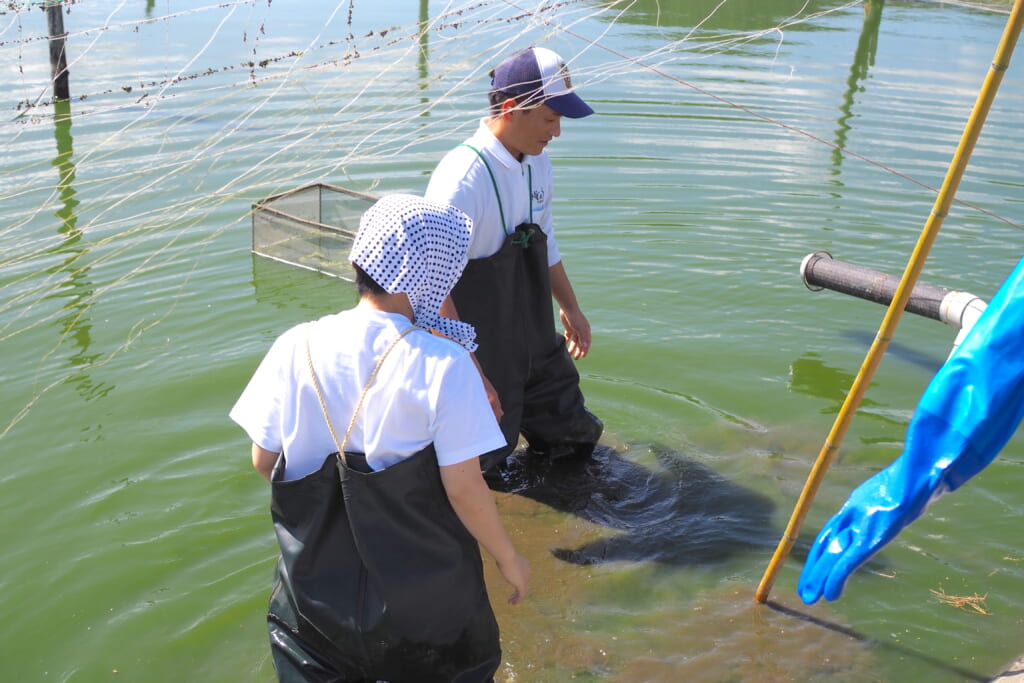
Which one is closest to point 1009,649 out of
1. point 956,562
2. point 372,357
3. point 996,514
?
point 956,562

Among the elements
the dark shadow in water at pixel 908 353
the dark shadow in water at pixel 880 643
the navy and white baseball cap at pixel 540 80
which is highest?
the navy and white baseball cap at pixel 540 80

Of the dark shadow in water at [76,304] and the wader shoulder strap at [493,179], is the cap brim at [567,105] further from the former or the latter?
the dark shadow in water at [76,304]

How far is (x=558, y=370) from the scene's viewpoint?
4.91 m

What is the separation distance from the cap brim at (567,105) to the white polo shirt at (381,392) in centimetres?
176

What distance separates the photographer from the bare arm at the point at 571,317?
4863 millimetres

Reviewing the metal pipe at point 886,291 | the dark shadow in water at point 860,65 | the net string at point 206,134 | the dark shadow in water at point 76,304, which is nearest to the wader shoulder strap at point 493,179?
the net string at point 206,134

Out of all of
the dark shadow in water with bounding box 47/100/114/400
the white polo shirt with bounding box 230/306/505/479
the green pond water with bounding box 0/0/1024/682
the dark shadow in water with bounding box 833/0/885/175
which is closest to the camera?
the white polo shirt with bounding box 230/306/505/479

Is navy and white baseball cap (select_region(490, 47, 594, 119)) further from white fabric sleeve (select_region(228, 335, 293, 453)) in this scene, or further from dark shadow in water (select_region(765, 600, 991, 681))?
dark shadow in water (select_region(765, 600, 991, 681))

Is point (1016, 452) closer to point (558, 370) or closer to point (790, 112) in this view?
point (558, 370)

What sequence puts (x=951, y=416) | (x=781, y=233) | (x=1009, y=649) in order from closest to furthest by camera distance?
(x=951, y=416), (x=1009, y=649), (x=781, y=233)

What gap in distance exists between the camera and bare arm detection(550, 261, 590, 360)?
4.86 m

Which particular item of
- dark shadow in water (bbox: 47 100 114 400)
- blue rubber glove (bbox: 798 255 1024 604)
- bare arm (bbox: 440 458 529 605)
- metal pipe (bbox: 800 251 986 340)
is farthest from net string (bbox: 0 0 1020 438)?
bare arm (bbox: 440 458 529 605)

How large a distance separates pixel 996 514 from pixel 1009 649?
111cm

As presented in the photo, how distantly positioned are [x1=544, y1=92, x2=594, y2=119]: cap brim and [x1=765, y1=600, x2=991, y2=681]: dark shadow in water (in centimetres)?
224
